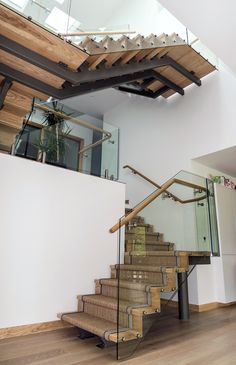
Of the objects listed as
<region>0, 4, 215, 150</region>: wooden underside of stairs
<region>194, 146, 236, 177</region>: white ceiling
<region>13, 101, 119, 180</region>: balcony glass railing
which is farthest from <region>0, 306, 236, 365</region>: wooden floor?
<region>194, 146, 236, 177</region>: white ceiling

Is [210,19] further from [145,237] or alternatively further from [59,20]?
[145,237]

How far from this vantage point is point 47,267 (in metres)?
3.04

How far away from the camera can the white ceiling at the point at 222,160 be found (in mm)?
4480

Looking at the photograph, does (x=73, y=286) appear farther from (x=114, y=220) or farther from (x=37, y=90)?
(x=37, y=90)

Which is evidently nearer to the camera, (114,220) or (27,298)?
(27,298)

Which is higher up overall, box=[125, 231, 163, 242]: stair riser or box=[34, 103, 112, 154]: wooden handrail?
box=[34, 103, 112, 154]: wooden handrail

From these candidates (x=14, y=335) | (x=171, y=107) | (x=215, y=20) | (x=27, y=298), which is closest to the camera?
(x=215, y=20)

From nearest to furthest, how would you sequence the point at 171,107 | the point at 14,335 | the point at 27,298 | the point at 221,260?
the point at 14,335 < the point at 27,298 < the point at 221,260 < the point at 171,107

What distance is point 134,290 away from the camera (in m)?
2.55

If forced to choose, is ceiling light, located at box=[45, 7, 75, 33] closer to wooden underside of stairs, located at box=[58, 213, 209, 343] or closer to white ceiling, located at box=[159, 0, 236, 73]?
white ceiling, located at box=[159, 0, 236, 73]

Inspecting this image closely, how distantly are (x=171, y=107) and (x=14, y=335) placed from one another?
4.98m

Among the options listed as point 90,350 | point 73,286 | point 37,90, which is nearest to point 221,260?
point 73,286

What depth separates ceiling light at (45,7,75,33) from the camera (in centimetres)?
248

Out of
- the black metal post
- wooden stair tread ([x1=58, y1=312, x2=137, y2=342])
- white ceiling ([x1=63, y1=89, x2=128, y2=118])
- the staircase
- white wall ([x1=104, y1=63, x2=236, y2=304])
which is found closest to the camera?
wooden stair tread ([x1=58, y1=312, x2=137, y2=342])
